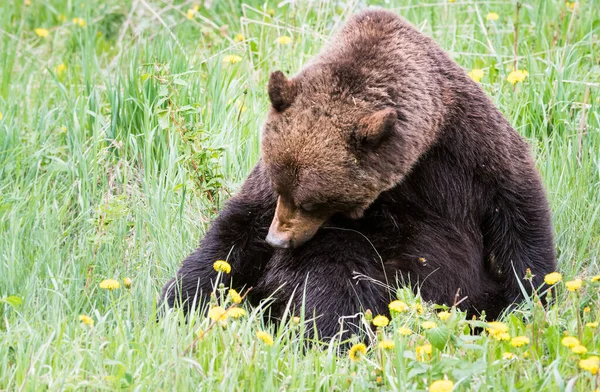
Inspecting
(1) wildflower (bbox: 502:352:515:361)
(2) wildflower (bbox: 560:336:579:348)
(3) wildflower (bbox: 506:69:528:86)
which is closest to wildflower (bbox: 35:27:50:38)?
(3) wildflower (bbox: 506:69:528:86)

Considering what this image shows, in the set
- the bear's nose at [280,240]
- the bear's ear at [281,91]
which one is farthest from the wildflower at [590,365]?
the bear's ear at [281,91]

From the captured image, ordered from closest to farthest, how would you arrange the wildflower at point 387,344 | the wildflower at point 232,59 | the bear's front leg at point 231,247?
the wildflower at point 387,344 → the bear's front leg at point 231,247 → the wildflower at point 232,59

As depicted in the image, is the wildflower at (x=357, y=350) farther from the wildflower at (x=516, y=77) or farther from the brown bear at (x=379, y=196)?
the wildflower at (x=516, y=77)

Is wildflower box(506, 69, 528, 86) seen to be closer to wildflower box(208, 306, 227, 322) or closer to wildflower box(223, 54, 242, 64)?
wildflower box(223, 54, 242, 64)

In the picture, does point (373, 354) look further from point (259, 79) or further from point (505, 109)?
point (259, 79)

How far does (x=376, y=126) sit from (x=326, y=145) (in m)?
0.22

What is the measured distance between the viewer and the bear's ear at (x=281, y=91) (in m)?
4.04

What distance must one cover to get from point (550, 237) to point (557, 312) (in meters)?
0.52

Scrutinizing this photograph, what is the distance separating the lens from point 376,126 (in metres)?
3.92

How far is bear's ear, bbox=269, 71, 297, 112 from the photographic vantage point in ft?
13.3

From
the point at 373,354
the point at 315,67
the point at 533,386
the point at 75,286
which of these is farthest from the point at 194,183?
the point at 533,386

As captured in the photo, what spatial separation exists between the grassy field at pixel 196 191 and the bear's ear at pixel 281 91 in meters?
0.89

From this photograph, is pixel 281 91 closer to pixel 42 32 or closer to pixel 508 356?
pixel 508 356

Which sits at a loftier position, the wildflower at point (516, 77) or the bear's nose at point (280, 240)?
the wildflower at point (516, 77)
